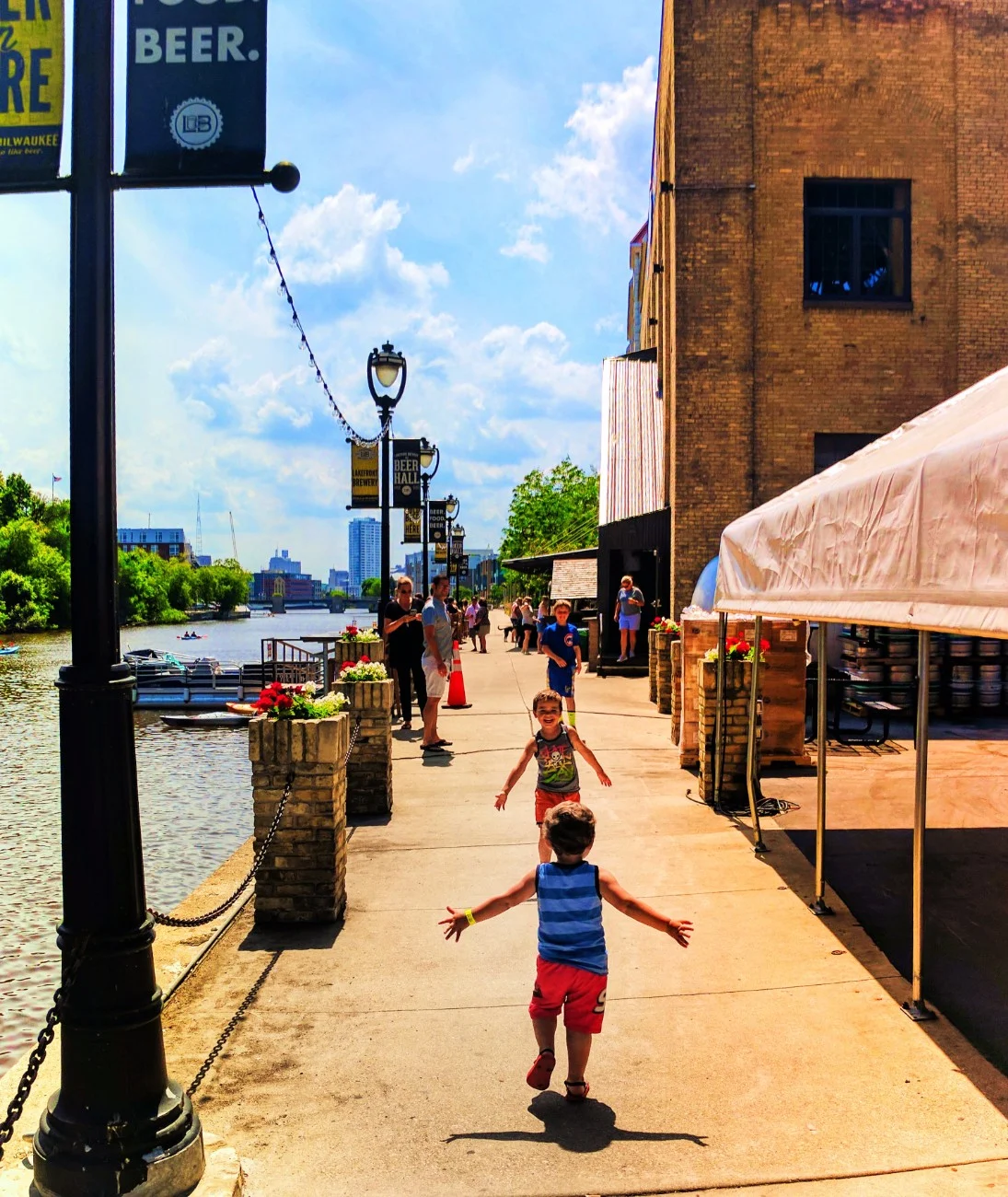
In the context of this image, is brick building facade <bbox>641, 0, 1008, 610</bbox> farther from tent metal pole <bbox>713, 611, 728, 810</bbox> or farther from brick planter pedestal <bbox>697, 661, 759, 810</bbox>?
tent metal pole <bbox>713, 611, 728, 810</bbox>

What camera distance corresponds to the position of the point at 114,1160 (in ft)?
10.9

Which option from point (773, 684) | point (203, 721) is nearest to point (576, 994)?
point (773, 684)

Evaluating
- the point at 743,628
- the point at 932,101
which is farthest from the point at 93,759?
the point at 932,101

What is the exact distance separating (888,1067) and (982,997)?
106 cm

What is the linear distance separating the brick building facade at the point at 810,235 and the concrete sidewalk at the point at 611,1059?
13.4 meters

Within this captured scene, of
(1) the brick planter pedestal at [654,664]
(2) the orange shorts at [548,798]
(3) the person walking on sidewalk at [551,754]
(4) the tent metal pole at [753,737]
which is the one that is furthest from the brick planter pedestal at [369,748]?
(1) the brick planter pedestal at [654,664]

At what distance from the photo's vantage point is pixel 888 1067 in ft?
14.9

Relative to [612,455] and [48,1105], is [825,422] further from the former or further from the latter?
[48,1105]

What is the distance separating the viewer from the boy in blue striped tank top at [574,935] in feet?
13.7

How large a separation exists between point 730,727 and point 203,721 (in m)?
19.7

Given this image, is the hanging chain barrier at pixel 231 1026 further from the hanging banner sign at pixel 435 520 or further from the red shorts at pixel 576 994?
the hanging banner sign at pixel 435 520

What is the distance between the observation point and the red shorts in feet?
13.7

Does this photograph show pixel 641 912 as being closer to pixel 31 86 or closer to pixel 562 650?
pixel 31 86

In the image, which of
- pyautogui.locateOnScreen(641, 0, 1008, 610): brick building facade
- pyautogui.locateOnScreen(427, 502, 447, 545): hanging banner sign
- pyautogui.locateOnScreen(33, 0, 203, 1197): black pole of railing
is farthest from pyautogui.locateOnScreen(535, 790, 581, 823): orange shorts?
pyautogui.locateOnScreen(427, 502, 447, 545): hanging banner sign
